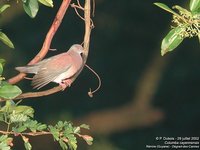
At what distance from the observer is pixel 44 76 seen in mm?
3965

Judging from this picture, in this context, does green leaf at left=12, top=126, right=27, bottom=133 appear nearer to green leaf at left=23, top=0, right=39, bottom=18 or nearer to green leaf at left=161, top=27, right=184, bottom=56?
green leaf at left=23, top=0, right=39, bottom=18

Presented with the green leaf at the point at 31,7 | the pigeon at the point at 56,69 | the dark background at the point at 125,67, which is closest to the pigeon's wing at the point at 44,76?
the pigeon at the point at 56,69

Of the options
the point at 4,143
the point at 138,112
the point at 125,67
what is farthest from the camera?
the point at 125,67

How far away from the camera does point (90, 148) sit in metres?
6.56

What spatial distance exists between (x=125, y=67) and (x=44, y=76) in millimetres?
4686

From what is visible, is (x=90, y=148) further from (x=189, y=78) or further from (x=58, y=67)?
(x=58, y=67)

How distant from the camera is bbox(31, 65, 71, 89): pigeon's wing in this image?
3.92 meters

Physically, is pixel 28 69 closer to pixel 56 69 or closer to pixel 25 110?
pixel 56 69

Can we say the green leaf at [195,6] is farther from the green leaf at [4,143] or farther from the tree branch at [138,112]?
the tree branch at [138,112]

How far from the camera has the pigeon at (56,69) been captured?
3.92 meters

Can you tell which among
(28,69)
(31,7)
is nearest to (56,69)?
(28,69)

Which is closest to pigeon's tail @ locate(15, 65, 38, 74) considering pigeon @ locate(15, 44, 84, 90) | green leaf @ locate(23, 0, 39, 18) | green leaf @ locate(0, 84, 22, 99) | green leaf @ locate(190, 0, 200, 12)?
pigeon @ locate(15, 44, 84, 90)

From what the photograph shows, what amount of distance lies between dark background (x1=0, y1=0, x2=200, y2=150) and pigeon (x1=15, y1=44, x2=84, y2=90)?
3467 millimetres

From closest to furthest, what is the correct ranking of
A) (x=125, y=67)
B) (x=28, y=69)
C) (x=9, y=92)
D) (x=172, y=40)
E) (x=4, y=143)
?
(x=4, y=143), (x=9, y=92), (x=172, y=40), (x=28, y=69), (x=125, y=67)
